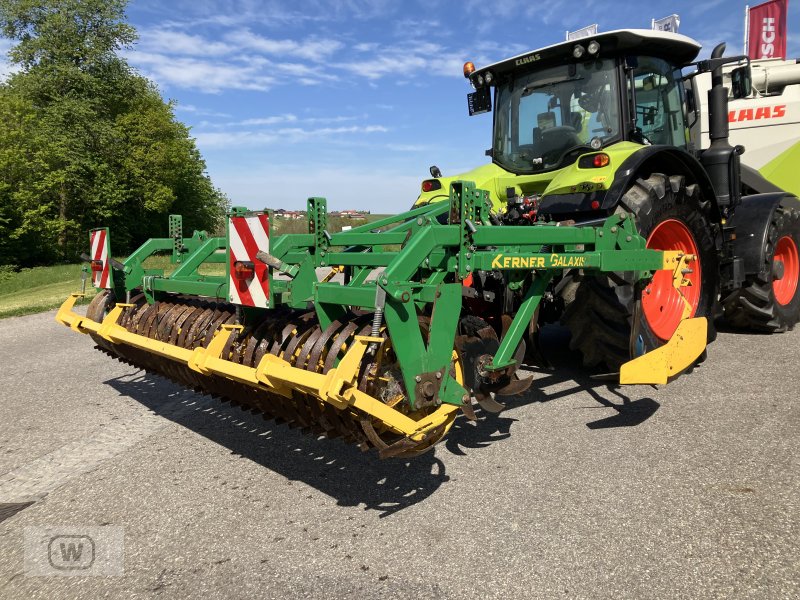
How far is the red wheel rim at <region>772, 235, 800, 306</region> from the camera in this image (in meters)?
6.07

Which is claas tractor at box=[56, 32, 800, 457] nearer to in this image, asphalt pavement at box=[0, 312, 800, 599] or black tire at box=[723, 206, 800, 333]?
black tire at box=[723, 206, 800, 333]

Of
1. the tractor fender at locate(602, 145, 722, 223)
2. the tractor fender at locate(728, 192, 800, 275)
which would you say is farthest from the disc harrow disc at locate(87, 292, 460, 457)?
the tractor fender at locate(728, 192, 800, 275)

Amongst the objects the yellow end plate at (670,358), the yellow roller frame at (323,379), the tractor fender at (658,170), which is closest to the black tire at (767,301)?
the tractor fender at (658,170)

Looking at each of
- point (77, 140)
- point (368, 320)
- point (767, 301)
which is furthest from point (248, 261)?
point (77, 140)

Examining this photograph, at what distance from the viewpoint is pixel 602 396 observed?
13.4 ft

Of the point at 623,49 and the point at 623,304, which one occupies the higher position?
the point at 623,49

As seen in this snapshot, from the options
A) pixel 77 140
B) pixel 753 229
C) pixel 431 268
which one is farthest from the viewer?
pixel 77 140

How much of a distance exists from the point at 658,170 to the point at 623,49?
37.3 inches

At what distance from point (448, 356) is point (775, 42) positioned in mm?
15359

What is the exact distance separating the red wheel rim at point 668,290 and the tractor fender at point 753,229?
102 centimetres

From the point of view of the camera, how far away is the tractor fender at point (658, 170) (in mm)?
3654

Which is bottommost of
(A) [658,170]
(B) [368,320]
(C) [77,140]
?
(B) [368,320]

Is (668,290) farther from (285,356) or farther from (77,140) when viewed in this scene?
(77,140)

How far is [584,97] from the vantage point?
4.48m
